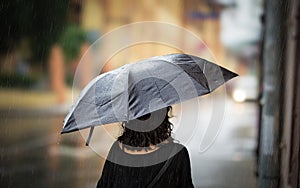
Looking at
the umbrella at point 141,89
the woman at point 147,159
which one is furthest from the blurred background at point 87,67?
the woman at point 147,159

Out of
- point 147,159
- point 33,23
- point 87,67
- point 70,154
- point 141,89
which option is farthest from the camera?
point 33,23

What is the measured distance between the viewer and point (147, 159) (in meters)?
2.47

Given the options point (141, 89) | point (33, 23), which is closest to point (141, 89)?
point (141, 89)

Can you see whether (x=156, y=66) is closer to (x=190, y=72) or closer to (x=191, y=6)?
(x=190, y=72)

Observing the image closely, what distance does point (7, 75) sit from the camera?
872 cm

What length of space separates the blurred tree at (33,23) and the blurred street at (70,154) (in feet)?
3.27

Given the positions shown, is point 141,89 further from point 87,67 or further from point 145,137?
point 87,67

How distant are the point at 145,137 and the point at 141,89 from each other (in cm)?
26

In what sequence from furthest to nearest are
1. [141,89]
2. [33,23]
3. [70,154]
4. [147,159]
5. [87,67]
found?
[33,23]
[70,154]
[87,67]
[141,89]
[147,159]

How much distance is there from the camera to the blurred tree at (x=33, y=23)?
796 cm

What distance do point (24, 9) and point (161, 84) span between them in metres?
5.87

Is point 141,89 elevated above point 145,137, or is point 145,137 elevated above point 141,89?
point 141,89

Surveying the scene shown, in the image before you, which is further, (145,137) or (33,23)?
(33,23)

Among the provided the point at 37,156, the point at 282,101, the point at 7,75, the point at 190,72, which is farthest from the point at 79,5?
the point at 190,72
